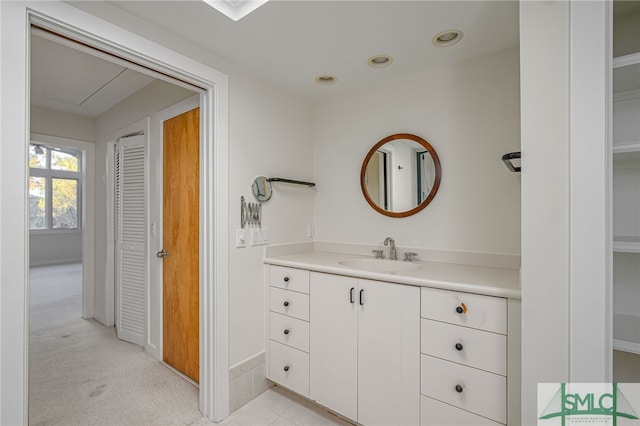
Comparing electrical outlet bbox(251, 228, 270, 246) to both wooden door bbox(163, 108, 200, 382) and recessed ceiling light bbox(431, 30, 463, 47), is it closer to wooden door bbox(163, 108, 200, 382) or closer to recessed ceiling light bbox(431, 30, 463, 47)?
wooden door bbox(163, 108, 200, 382)

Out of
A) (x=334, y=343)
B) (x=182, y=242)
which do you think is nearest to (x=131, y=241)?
(x=182, y=242)

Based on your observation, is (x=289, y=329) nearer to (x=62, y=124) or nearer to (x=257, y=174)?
(x=257, y=174)

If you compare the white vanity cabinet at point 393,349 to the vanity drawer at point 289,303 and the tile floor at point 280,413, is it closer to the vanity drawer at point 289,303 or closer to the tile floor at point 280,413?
the vanity drawer at point 289,303

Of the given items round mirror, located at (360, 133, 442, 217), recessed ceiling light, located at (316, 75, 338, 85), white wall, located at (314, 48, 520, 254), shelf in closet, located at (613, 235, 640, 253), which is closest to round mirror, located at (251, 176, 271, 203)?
white wall, located at (314, 48, 520, 254)

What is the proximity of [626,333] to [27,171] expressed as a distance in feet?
7.83

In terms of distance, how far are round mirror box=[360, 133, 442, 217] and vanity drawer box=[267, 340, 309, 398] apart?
1.19 metres

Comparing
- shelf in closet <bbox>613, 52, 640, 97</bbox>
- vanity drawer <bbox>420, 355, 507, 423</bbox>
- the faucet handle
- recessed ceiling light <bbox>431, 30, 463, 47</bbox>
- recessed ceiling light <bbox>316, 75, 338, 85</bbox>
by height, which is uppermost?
recessed ceiling light <bbox>316, 75, 338, 85</bbox>

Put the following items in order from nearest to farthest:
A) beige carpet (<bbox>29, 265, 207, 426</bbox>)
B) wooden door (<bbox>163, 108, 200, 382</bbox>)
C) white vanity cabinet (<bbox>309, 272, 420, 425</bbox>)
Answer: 1. white vanity cabinet (<bbox>309, 272, 420, 425</bbox>)
2. beige carpet (<bbox>29, 265, 207, 426</bbox>)
3. wooden door (<bbox>163, 108, 200, 382</bbox>)

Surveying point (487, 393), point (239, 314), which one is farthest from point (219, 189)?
point (487, 393)

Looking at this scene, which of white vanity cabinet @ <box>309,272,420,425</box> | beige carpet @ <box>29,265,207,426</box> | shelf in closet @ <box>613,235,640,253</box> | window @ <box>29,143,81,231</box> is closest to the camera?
shelf in closet @ <box>613,235,640,253</box>

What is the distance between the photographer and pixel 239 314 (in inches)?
78.7

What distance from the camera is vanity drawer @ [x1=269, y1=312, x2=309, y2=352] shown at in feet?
6.38

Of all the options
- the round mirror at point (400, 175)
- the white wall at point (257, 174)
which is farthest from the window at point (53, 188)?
the round mirror at point (400, 175)

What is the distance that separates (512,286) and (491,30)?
1334 mm
